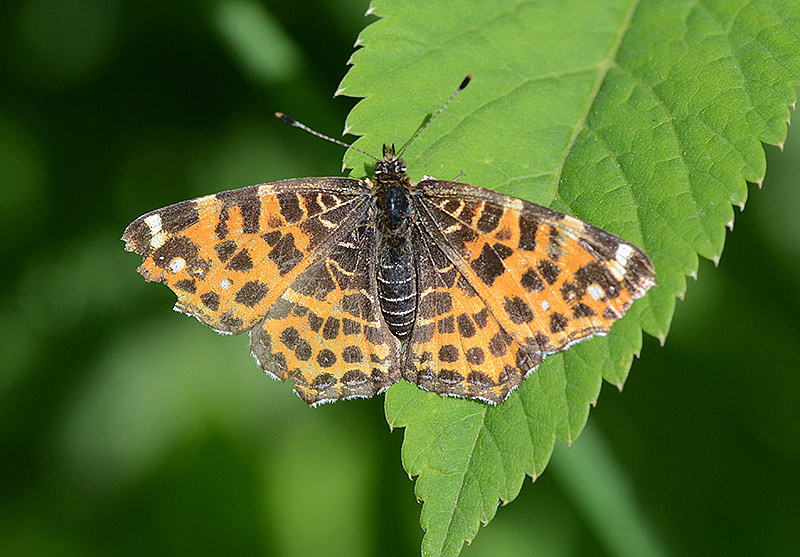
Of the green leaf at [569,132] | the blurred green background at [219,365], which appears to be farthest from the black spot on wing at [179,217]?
the blurred green background at [219,365]

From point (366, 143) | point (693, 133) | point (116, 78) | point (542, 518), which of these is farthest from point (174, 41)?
point (542, 518)

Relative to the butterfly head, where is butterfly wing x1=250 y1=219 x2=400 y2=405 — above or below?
below

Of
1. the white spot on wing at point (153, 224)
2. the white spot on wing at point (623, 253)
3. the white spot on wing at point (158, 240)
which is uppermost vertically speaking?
the white spot on wing at point (623, 253)

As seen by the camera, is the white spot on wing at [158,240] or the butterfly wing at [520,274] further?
the white spot on wing at [158,240]

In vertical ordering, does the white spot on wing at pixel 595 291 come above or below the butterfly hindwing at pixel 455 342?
above

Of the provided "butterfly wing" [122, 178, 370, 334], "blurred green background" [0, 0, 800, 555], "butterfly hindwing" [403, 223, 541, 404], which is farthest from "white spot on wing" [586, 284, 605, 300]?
"blurred green background" [0, 0, 800, 555]

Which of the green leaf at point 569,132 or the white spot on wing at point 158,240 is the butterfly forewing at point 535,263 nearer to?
the green leaf at point 569,132

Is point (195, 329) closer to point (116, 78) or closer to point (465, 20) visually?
point (116, 78)

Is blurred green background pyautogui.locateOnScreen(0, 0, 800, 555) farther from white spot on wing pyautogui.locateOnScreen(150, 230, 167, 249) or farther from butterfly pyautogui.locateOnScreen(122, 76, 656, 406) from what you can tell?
white spot on wing pyautogui.locateOnScreen(150, 230, 167, 249)
